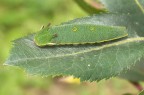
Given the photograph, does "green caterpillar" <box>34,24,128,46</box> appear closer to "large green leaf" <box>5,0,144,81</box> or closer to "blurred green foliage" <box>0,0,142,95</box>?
"large green leaf" <box>5,0,144,81</box>

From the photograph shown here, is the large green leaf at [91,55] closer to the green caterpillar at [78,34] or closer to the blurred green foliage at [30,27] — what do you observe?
the green caterpillar at [78,34]

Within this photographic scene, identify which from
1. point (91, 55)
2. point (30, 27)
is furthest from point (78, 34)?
point (30, 27)

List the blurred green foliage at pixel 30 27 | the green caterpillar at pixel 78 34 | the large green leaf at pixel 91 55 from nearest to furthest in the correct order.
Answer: the large green leaf at pixel 91 55
the green caterpillar at pixel 78 34
the blurred green foliage at pixel 30 27

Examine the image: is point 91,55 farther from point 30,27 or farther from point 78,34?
point 30,27

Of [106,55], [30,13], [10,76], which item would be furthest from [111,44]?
[30,13]

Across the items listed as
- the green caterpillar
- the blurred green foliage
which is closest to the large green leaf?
the green caterpillar

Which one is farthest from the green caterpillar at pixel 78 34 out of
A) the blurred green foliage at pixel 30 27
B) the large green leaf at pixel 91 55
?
the blurred green foliage at pixel 30 27
